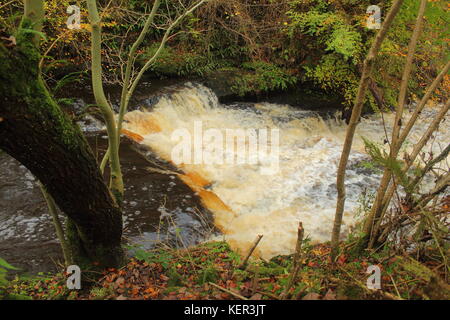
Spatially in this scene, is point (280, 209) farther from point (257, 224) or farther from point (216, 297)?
Answer: point (216, 297)

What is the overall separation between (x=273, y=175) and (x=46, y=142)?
5506 mm

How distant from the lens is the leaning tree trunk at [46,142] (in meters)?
1.87

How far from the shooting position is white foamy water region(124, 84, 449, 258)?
5617 mm

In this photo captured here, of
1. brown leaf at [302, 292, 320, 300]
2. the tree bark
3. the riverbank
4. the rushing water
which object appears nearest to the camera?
the tree bark

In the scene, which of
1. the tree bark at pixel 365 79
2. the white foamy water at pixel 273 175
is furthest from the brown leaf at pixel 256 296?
the white foamy water at pixel 273 175

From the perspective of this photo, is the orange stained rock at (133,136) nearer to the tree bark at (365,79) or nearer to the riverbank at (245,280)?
the riverbank at (245,280)

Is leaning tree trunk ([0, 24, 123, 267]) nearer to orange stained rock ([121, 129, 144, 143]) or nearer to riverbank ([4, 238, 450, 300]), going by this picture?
riverbank ([4, 238, 450, 300])

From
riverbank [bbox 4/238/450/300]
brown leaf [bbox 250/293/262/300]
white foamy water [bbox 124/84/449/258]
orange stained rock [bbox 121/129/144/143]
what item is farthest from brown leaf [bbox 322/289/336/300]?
orange stained rock [bbox 121/129/144/143]

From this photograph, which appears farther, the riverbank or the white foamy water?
the white foamy water

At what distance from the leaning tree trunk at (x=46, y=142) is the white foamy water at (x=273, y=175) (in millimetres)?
2741

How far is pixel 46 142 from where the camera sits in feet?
6.82

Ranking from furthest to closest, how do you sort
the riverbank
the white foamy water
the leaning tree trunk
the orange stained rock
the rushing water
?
the orange stained rock → the white foamy water → the rushing water → the riverbank → the leaning tree trunk

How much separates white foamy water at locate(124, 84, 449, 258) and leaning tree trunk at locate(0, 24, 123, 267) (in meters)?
2.74
